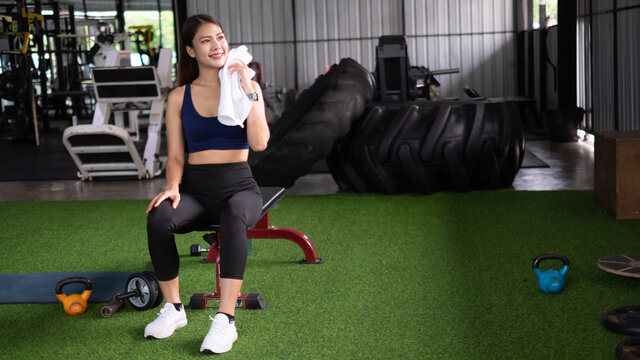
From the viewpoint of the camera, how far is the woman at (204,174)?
90.4 inches

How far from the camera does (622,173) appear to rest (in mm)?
3756

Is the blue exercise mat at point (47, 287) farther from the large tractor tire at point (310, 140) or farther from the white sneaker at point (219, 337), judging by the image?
the large tractor tire at point (310, 140)

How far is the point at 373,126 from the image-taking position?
16.3ft

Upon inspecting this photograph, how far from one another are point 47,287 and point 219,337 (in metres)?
1.15

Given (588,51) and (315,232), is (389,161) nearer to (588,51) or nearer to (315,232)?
(315,232)

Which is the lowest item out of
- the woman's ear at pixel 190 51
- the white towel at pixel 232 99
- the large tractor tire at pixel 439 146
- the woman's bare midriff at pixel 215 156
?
the large tractor tire at pixel 439 146

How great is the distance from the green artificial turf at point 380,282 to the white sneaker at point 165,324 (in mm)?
26

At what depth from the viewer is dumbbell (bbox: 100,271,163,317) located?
103 inches

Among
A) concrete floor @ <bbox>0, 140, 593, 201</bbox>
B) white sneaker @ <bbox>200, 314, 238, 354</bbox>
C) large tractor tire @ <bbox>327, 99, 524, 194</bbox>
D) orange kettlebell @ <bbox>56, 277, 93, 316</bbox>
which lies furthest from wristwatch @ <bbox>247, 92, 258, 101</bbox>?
concrete floor @ <bbox>0, 140, 593, 201</bbox>

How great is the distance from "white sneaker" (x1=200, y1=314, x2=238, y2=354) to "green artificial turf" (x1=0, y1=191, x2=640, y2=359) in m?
0.04

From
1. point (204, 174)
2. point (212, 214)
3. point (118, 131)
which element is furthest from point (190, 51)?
point (118, 131)

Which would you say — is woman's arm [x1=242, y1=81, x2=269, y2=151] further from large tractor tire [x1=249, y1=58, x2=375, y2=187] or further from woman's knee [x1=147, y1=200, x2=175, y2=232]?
large tractor tire [x1=249, y1=58, x2=375, y2=187]

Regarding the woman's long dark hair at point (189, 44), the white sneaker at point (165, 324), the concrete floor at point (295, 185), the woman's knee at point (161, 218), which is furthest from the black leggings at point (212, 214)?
the concrete floor at point (295, 185)

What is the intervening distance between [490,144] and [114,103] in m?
3.57
